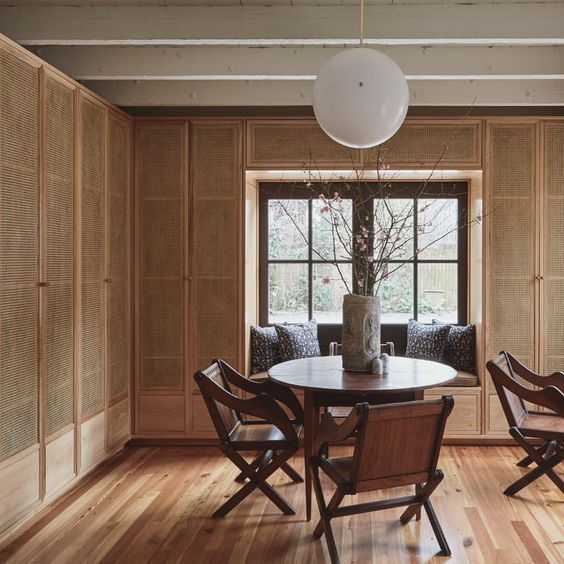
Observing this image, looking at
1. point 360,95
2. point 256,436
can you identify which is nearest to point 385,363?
point 256,436

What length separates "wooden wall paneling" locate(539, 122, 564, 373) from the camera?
16.5 ft

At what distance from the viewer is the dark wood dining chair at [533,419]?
3691 millimetres

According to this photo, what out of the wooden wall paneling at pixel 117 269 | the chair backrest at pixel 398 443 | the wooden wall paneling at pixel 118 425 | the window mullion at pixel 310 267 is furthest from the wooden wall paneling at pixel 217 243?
the chair backrest at pixel 398 443

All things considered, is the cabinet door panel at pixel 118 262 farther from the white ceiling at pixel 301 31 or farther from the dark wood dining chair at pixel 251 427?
the dark wood dining chair at pixel 251 427

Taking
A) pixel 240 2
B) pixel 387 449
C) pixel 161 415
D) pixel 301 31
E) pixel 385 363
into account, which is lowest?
pixel 161 415

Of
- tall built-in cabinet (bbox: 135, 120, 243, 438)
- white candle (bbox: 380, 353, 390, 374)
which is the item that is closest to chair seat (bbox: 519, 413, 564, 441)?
white candle (bbox: 380, 353, 390, 374)

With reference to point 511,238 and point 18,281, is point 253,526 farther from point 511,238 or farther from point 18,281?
point 511,238

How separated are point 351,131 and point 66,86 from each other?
94.8 inches

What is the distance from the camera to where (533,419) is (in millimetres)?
4105

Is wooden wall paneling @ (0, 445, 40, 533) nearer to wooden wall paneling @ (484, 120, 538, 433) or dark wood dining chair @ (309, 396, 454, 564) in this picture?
dark wood dining chair @ (309, 396, 454, 564)

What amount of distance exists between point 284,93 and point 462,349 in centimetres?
260

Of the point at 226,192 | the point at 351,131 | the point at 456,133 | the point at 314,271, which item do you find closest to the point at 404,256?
the point at 314,271

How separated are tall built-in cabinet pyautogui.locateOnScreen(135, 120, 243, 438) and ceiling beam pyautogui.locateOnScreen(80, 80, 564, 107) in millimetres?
256

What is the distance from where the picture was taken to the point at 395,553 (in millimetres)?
3105
